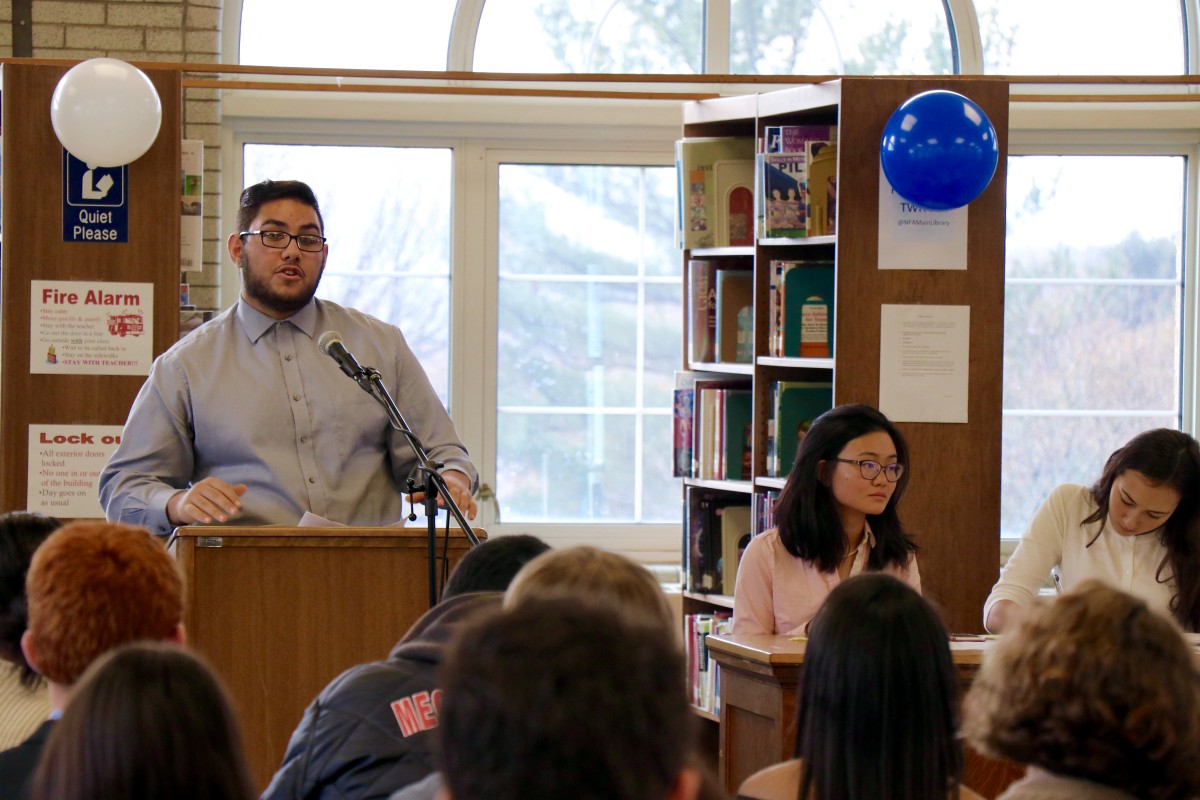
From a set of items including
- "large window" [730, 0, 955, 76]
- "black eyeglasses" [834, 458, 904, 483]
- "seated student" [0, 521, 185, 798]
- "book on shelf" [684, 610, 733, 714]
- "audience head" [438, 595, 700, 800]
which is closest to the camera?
"audience head" [438, 595, 700, 800]

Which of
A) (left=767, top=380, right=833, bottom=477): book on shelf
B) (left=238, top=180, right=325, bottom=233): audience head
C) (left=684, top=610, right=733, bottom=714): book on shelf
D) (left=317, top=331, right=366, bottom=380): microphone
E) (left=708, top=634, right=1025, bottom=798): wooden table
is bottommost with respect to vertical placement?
(left=684, top=610, right=733, bottom=714): book on shelf

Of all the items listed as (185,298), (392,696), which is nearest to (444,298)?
(185,298)

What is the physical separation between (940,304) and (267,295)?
77.3 inches

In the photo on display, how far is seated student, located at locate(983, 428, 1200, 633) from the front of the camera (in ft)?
10.7

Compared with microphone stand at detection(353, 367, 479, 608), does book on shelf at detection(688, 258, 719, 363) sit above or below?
above

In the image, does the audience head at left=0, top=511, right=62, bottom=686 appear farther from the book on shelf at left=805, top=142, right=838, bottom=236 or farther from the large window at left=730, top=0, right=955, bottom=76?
the large window at left=730, top=0, right=955, bottom=76

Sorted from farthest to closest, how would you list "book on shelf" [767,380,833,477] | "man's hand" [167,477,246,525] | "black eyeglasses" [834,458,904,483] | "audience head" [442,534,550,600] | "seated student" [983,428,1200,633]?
"book on shelf" [767,380,833,477]
"seated student" [983,428,1200,633]
"black eyeglasses" [834,458,904,483]
"man's hand" [167,477,246,525]
"audience head" [442,534,550,600]

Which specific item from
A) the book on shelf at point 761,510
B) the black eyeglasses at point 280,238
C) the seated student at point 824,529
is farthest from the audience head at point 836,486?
the black eyeglasses at point 280,238

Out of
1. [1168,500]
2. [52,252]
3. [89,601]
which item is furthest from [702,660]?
[89,601]

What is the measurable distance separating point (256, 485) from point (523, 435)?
222 centimetres

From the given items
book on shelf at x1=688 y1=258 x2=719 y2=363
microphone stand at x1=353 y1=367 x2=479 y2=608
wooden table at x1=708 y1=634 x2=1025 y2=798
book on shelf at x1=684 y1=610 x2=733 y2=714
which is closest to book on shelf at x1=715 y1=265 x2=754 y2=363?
book on shelf at x1=688 y1=258 x2=719 y2=363

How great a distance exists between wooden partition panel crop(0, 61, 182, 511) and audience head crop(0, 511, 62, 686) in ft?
6.79

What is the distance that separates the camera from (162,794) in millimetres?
949

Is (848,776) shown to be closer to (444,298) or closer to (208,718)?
(208,718)
